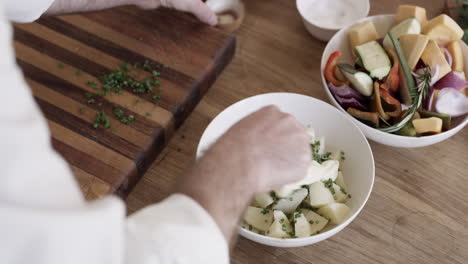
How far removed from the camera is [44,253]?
65 cm

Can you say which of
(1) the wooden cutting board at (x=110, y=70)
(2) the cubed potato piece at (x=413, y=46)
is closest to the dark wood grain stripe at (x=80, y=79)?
(1) the wooden cutting board at (x=110, y=70)

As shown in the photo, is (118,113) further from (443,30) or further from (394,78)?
(443,30)

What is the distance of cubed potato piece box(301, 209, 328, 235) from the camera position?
112cm

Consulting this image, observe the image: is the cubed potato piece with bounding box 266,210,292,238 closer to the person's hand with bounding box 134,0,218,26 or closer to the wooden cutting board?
the wooden cutting board

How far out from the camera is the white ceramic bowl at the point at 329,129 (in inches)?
46.7

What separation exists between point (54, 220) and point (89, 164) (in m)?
0.61

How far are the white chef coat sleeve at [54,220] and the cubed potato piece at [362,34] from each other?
0.82 metres

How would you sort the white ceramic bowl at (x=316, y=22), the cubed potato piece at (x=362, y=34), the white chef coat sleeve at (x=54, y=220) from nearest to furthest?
the white chef coat sleeve at (x=54, y=220), the cubed potato piece at (x=362, y=34), the white ceramic bowl at (x=316, y=22)

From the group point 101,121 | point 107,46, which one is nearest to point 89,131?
point 101,121

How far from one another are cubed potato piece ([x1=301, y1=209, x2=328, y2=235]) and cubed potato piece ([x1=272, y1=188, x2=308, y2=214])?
0.04 meters

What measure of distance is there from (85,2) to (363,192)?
0.84 m

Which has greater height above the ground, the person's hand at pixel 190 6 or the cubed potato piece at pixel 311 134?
the person's hand at pixel 190 6

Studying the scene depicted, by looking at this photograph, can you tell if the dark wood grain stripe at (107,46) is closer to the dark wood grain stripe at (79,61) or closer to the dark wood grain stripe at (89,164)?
the dark wood grain stripe at (79,61)

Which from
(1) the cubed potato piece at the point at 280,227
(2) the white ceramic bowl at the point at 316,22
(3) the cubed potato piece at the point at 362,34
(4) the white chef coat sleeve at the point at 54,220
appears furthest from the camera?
(2) the white ceramic bowl at the point at 316,22
